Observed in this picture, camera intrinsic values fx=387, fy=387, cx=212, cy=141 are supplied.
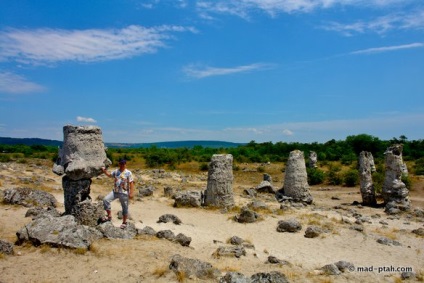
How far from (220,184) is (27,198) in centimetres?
777

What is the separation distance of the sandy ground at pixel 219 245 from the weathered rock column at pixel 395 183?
1.42 m

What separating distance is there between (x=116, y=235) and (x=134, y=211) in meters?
5.05

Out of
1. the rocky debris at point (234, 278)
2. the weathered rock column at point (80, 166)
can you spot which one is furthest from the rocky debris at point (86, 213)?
the rocky debris at point (234, 278)

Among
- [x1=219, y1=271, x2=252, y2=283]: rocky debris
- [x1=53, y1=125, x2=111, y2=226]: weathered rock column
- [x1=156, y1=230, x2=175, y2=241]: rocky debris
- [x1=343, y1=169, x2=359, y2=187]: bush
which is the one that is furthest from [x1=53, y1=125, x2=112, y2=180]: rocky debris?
[x1=343, y1=169, x2=359, y2=187]: bush

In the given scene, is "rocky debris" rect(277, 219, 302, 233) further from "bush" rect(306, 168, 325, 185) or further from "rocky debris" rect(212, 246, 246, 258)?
"bush" rect(306, 168, 325, 185)

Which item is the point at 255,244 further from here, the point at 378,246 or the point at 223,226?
the point at 378,246

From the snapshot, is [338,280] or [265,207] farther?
[265,207]

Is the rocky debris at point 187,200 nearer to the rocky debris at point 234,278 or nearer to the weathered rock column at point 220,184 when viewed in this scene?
the weathered rock column at point 220,184

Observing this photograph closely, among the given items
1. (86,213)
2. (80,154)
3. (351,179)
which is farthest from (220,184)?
(351,179)

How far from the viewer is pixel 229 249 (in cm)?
998

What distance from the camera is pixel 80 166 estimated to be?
424 inches

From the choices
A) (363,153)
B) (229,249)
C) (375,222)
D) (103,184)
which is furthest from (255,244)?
(103,184)

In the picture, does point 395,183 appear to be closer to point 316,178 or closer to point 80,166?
point 316,178

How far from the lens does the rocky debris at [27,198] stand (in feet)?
47.2
